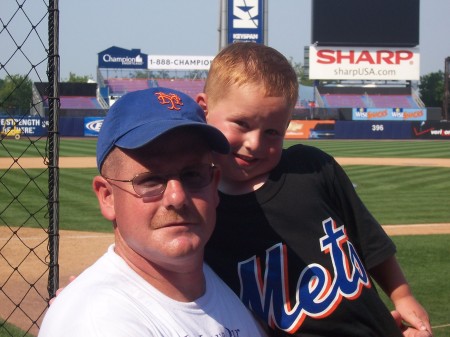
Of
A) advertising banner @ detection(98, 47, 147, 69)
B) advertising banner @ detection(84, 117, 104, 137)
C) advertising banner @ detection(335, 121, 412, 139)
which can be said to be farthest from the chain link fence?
advertising banner @ detection(98, 47, 147, 69)

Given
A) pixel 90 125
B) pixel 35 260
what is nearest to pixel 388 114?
pixel 90 125

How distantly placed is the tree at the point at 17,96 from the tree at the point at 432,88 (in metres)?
47.1

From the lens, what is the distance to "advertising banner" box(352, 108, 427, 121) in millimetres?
52500

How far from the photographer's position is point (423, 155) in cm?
2819

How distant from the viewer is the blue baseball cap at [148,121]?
1542mm

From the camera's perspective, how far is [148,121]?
5.18 ft

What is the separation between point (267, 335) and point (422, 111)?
5484 centimetres

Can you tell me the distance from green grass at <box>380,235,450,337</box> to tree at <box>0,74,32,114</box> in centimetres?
343

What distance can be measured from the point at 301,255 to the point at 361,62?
61204 millimetres

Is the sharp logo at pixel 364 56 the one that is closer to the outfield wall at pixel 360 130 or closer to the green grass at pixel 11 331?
the outfield wall at pixel 360 130

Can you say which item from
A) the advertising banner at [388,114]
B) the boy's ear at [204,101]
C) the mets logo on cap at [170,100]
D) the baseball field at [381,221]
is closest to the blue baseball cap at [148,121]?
the mets logo on cap at [170,100]

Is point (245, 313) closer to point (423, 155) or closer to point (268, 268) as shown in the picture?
point (268, 268)

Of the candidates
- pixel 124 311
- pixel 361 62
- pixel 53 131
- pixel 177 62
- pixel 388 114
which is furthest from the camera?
pixel 177 62

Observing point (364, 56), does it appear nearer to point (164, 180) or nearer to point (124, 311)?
point (164, 180)
